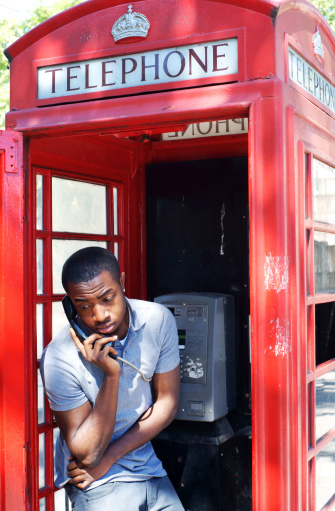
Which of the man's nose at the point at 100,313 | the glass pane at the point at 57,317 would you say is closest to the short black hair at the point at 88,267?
the man's nose at the point at 100,313

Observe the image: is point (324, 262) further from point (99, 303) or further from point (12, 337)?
point (12, 337)

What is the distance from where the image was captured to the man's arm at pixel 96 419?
84.0 inches

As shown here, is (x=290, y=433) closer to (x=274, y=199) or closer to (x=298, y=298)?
(x=298, y=298)

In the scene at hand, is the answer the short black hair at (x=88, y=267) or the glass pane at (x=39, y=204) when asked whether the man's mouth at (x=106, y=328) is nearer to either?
the short black hair at (x=88, y=267)

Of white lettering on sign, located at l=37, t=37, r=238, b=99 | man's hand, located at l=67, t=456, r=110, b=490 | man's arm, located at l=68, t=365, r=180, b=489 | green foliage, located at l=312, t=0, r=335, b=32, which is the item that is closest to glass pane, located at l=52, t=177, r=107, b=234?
white lettering on sign, located at l=37, t=37, r=238, b=99

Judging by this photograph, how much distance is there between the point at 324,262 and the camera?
255 centimetres

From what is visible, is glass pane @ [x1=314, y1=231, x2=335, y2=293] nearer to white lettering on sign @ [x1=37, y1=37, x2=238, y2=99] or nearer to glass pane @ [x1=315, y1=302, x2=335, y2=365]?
glass pane @ [x1=315, y1=302, x2=335, y2=365]

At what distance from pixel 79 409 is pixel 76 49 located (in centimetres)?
141

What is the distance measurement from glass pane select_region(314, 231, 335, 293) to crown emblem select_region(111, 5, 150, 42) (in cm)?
104

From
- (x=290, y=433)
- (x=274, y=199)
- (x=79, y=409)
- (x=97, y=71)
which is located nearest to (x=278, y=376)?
(x=290, y=433)

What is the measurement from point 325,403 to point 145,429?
2.67 feet

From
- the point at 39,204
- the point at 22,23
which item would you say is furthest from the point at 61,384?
the point at 22,23

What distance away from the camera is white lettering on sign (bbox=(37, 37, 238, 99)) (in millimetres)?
2129

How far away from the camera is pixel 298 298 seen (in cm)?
210
